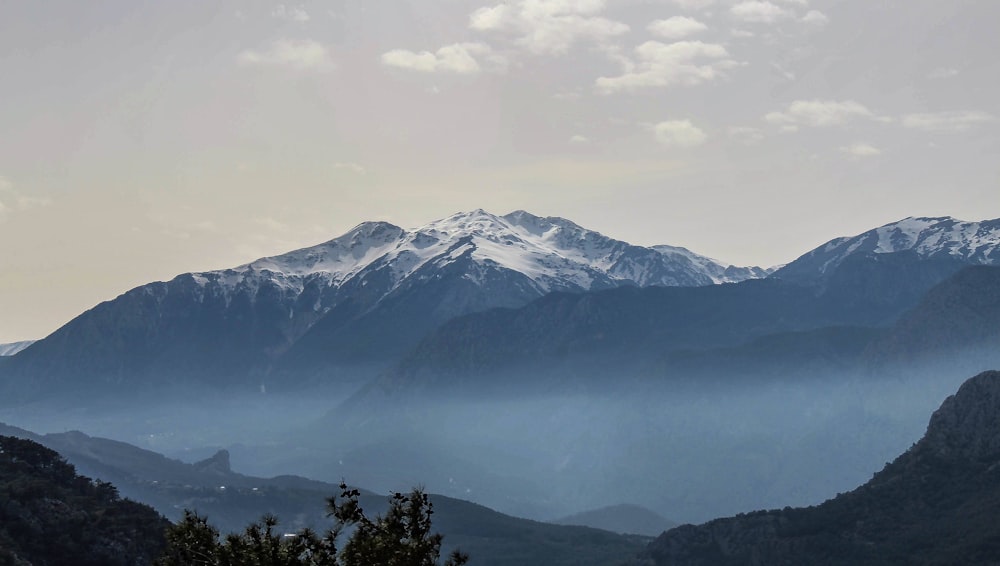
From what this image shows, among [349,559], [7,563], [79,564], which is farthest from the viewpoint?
[79,564]

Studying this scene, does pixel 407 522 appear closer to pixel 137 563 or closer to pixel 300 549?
pixel 300 549

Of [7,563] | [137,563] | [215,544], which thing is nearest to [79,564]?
[137,563]

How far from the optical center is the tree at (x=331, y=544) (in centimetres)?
8062

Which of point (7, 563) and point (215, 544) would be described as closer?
point (215, 544)

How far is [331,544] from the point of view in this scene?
85.9 meters

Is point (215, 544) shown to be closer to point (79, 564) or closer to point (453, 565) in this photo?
point (453, 565)

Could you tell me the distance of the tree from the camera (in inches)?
3174

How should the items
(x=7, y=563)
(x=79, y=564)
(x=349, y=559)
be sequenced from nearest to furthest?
(x=349, y=559)
(x=7, y=563)
(x=79, y=564)

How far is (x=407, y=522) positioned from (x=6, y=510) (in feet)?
441

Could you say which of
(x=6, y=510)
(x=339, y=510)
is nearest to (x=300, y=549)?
(x=339, y=510)

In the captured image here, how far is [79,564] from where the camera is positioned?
625ft

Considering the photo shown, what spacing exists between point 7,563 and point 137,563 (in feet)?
108

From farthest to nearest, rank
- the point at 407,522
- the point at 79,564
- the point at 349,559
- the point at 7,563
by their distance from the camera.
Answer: the point at 79,564
the point at 7,563
the point at 407,522
the point at 349,559

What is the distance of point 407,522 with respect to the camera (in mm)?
87438
